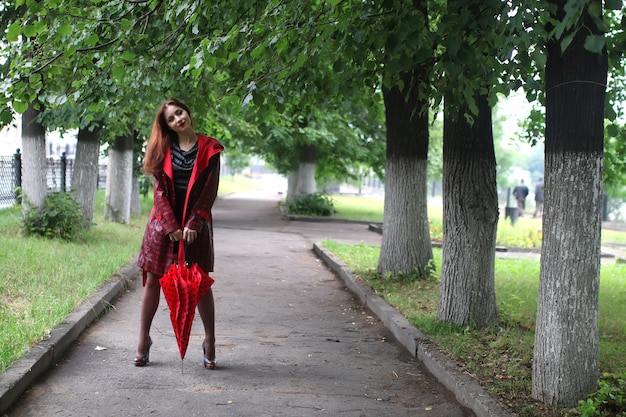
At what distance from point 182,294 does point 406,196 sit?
5317 millimetres

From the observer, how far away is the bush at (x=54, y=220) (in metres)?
11.6

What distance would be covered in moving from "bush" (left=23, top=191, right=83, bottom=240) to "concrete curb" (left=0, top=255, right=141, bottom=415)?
145 inches

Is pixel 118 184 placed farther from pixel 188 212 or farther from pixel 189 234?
pixel 189 234

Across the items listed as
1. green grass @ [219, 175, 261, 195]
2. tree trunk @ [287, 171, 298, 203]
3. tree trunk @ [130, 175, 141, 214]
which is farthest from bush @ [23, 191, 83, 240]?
green grass @ [219, 175, 261, 195]

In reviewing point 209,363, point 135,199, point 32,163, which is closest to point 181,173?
point 209,363

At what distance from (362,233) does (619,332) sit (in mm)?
13388

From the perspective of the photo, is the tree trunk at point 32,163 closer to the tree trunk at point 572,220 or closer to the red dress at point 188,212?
the red dress at point 188,212

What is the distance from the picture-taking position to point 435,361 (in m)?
5.59

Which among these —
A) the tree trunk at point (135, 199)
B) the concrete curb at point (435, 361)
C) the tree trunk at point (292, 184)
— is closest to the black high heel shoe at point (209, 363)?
the concrete curb at point (435, 361)

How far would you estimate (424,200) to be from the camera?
9.80m

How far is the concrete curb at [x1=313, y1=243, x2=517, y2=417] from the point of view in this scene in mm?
4562

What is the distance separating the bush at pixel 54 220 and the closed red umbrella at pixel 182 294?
284 inches

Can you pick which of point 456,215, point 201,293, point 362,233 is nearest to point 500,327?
point 456,215

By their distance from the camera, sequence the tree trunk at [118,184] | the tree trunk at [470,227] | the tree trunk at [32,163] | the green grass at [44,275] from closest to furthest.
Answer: the green grass at [44,275] < the tree trunk at [470,227] < the tree trunk at [32,163] < the tree trunk at [118,184]
